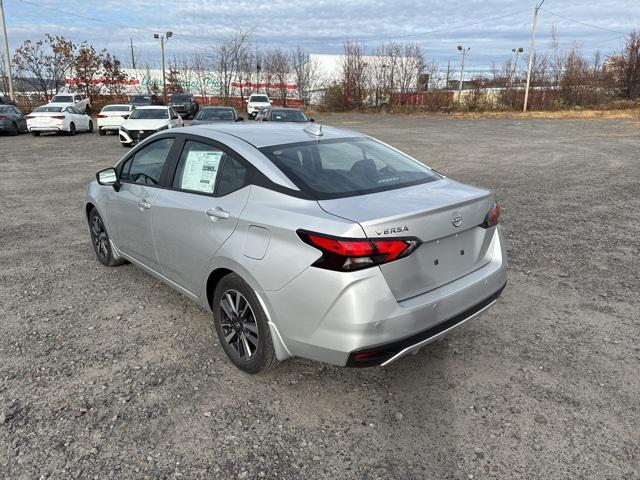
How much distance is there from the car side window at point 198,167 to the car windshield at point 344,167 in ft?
1.41

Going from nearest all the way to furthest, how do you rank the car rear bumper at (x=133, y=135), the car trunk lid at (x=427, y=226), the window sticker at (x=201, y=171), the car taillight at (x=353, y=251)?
the car taillight at (x=353, y=251), the car trunk lid at (x=427, y=226), the window sticker at (x=201, y=171), the car rear bumper at (x=133, y=135)

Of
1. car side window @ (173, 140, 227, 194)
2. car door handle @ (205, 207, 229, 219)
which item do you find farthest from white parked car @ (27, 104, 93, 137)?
car door handle @ (205, 207, 229, 219)

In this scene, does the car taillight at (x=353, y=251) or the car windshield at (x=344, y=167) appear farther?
the car windshield at (x=344, y=167)

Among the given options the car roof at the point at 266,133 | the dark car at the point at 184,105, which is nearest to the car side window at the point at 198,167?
the car roof at the point at 266,133

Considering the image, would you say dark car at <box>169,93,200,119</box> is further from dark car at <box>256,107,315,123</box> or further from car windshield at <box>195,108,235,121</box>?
dark car at <box>256,107,315,123</box>

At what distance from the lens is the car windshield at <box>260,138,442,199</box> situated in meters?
3.19

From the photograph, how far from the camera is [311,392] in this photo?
327 centimetres

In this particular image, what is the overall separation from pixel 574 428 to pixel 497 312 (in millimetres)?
1575

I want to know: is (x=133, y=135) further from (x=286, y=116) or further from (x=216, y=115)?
(x=286, y=116)

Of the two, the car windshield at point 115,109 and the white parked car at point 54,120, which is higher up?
the car windshield at point 115,109

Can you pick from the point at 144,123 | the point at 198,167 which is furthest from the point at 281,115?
the point at 198,167

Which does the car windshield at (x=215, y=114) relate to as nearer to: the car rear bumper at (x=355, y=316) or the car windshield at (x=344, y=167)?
the car windshield at (x=344, y=167)

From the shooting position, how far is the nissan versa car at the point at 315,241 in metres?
2.68

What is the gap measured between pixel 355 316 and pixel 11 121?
25779mm
